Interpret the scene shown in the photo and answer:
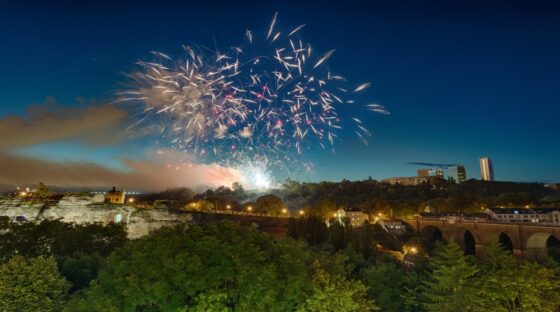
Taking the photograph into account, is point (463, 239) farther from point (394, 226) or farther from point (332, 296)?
point (332, 296)

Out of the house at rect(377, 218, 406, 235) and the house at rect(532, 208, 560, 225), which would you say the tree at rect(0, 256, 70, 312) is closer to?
the house at rect(377, 218, 406, 235)

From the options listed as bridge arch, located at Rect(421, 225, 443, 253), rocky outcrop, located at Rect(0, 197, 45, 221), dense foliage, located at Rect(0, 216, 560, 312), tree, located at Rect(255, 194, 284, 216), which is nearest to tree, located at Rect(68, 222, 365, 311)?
dense foliage, located at Rect(0, 216, 560, 312)

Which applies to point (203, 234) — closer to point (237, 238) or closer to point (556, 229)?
point (237, 238)

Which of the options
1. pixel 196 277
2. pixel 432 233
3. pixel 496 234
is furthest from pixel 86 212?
pixel 432 233

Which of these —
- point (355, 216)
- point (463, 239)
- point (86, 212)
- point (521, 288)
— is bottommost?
point (463, 239)

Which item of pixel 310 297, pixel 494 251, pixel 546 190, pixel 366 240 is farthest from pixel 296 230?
pixel 546 190

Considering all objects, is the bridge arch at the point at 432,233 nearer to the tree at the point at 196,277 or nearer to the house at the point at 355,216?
the house at the point at 355,216

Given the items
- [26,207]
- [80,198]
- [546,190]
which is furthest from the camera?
[546,190]
